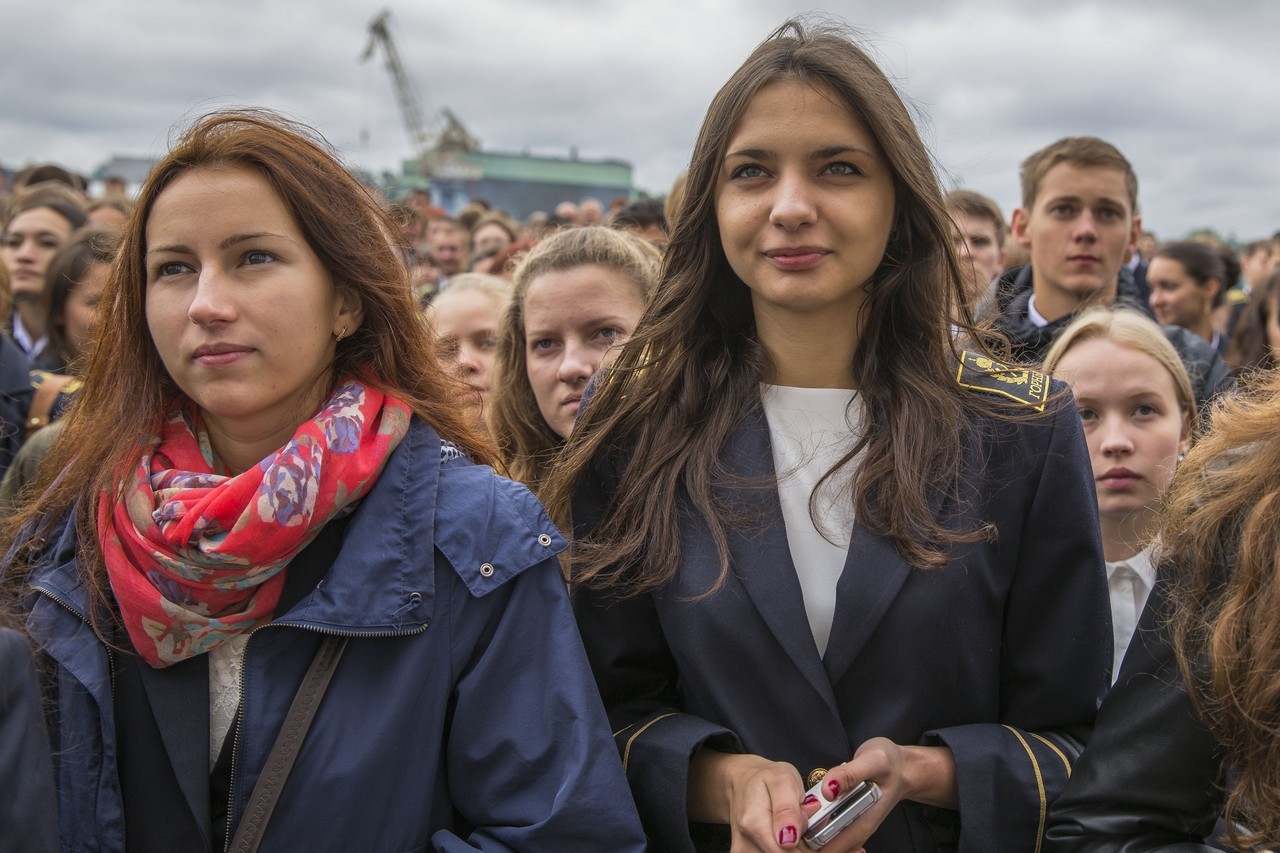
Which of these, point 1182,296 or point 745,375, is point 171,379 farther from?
point 1182,296

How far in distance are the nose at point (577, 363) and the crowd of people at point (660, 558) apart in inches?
25.4

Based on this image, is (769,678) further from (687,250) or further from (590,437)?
(687,250)

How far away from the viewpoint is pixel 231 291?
2.04 meters

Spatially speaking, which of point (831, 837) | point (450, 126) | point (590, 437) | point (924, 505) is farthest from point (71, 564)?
point (450, 126)

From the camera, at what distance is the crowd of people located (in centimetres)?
186

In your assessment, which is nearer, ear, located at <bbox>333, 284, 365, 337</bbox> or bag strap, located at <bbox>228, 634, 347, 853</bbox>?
bag strap, located at <bbox>228, 634, 347, 853</bbox>

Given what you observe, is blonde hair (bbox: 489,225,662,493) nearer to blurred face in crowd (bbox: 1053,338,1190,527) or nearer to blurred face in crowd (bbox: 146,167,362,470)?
blurred face in crowd (bbox: 146,167,362,470)

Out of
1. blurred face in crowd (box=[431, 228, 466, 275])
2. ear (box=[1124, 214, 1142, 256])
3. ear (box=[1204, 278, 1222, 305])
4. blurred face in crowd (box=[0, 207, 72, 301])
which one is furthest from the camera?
blurred face in crowd (box=[431, 228, 466, 275])

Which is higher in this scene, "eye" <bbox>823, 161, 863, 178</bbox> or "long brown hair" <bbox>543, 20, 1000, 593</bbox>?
"eye" <bbox>823, 161, 863, 178</bbox>

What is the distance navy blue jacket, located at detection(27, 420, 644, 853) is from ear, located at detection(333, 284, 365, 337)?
1.25 feet

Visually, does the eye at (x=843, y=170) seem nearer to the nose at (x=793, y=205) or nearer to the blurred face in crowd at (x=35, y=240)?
the nose at (x=793, y=205)

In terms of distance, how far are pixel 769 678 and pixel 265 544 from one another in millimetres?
950

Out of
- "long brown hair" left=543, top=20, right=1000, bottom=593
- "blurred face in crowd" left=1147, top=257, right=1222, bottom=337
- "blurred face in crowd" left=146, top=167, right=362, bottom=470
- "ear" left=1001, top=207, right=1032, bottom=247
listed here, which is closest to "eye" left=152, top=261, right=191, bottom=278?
"blurred face in crowd" left=146, top=167, right=362, bottom=470

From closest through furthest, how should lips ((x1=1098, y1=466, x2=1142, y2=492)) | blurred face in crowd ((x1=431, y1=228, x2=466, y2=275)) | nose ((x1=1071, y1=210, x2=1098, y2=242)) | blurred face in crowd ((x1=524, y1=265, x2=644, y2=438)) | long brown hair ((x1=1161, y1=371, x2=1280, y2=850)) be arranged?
long brown hair ((x1=1161, y1=371, x2=1280, y2=850)), lips ((x1=1098, y1=466, x2=1142, y2=492)), blurred face in crowd ((x1=524, y1=265, x2=644, y2=438)), nose ((x1=1071, y1=210, x2=1098, y2=242)), blurred face in crowd ((x1=431, y1=228, x2=466, y2=275))
